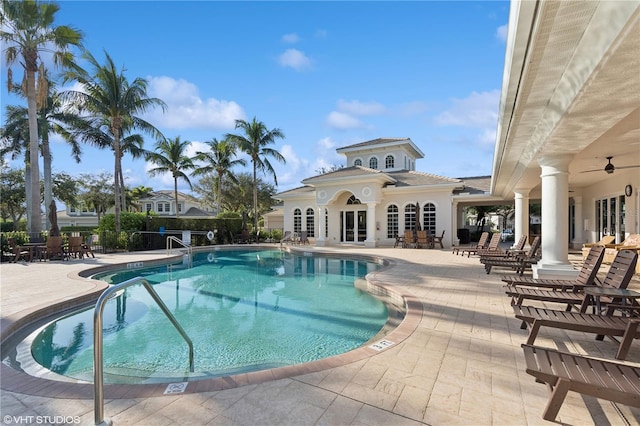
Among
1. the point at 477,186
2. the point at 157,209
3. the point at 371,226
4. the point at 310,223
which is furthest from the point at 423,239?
the point at 157,209

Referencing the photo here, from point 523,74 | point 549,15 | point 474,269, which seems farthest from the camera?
point 474,269

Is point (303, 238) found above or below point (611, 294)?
below

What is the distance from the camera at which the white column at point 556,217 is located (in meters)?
7.55

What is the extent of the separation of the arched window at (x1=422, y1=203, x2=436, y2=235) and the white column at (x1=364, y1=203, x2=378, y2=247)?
10.4 ft

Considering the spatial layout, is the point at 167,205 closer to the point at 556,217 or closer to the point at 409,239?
the point at 409,239

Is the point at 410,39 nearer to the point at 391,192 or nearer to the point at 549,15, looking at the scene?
the point at 549,15

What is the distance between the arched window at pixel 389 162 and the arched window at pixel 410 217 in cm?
556

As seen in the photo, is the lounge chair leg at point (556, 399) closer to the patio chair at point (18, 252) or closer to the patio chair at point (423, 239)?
the patio chair at point (423, 239)

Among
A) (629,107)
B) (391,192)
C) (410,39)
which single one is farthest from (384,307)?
(391,192)

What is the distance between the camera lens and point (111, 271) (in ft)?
38.9

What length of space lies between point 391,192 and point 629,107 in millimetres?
16581

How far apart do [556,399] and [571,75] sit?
3.84 meters

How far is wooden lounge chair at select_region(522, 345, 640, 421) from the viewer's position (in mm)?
2160

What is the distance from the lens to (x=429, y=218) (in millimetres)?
20438
